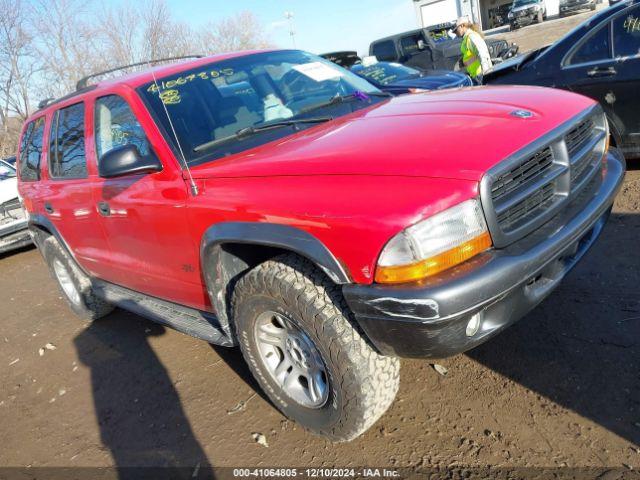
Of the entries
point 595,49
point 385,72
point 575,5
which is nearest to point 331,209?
point 595,49

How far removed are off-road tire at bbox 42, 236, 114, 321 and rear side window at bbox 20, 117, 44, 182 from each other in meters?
0.60

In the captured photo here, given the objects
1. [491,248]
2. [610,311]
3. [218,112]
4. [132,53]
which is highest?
[132,53]

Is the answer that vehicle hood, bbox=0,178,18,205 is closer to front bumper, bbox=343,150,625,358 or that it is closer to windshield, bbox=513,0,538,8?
front bumper, bbox=343,150,625,358

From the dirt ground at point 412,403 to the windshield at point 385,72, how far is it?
525 centimetres

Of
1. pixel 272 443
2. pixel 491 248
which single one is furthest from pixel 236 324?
Result: pixel 491 248

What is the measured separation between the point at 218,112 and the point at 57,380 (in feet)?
7.90

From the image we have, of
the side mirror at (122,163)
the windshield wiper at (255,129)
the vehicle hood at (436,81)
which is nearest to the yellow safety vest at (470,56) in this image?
the vehicle hood at (436,81)

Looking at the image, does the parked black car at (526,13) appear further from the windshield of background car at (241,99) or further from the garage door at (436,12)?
the windshield of background car at (241,99)

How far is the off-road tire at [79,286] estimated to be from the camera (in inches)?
177

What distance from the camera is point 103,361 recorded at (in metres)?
4.02

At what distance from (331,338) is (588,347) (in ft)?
5.12

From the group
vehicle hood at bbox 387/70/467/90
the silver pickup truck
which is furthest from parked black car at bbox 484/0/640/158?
the silver pickup truck

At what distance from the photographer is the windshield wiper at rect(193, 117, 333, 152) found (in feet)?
9.33

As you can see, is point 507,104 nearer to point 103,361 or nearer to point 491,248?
point 491,248
